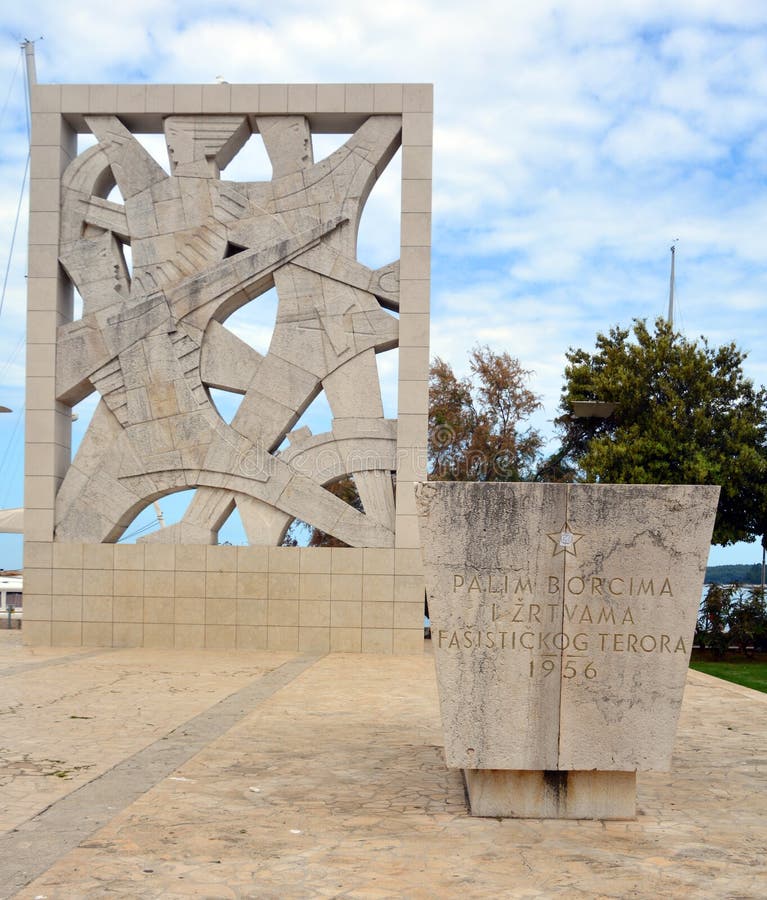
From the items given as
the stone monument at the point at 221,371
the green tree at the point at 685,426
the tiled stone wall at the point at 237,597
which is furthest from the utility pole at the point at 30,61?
the green tree at the point at 685,426

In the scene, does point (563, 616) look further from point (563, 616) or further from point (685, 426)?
point (685, 426)

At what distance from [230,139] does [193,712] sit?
9.35 metres

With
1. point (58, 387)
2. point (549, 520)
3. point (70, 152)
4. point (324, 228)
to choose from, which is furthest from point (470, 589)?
point (70, 152)

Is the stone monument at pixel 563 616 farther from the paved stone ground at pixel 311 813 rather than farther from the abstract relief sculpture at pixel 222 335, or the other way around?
the abstract relief sculpture at pixel 222 335

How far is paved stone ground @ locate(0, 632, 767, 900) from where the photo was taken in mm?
4641

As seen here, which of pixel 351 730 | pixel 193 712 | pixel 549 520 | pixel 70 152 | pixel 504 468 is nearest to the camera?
pixel 549 520

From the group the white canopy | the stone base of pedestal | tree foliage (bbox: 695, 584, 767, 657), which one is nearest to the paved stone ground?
the stone base of pedestal

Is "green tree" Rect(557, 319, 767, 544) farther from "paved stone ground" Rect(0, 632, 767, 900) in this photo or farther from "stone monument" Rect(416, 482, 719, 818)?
"stone monument" Rect(416, 482, 719, 818)

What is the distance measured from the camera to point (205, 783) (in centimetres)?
641

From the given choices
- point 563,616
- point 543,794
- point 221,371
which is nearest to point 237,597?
point 221,371

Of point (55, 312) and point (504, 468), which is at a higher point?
point (55, 312)

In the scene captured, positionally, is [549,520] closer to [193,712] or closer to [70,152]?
[193,712]

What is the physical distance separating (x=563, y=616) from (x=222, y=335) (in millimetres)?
10143

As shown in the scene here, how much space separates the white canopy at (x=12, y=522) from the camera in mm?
18734
